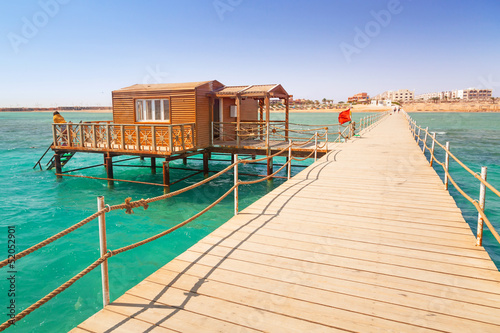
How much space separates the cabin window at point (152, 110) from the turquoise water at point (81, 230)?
3592mm

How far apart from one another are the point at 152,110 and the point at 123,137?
2037 mm

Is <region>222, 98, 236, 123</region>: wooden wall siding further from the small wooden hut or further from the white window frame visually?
the white window frame

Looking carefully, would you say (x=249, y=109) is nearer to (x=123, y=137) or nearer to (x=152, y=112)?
(x=152, y=112)

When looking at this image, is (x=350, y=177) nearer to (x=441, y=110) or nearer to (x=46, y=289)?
(x=46, y=289)

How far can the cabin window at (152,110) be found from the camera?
16.1 m

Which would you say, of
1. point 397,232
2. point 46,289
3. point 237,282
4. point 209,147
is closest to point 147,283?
point 237,282

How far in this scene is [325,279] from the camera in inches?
147

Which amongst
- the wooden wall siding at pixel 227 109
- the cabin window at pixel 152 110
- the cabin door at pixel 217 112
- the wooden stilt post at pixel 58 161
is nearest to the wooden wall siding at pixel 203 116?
the cabin door at pixel 217 112

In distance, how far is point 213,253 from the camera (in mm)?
4430

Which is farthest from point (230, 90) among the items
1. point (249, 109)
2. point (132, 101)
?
point (132, 101)

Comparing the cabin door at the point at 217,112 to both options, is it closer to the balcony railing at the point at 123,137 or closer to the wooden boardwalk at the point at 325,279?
the balcony railing at the point at 123,137

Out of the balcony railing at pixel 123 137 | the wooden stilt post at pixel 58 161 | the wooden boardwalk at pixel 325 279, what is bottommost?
the wooden stilt post at pixel 58 161

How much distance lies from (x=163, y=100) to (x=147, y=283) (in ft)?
44.3

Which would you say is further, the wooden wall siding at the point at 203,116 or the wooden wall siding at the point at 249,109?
the wooden wall siding at the point at 249,109
